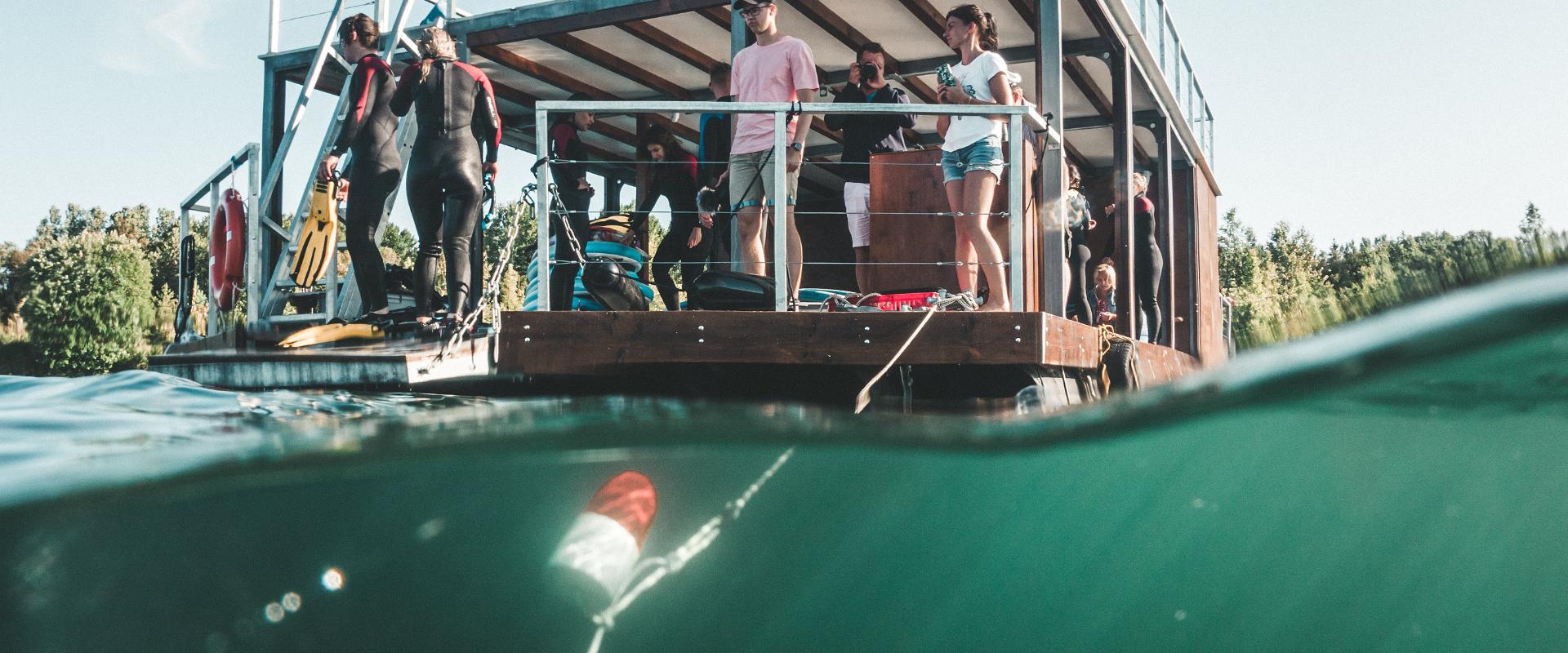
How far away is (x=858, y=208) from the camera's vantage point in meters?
6.67

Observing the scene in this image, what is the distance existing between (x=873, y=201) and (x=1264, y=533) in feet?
Result: 10.0

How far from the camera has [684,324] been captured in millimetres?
4211

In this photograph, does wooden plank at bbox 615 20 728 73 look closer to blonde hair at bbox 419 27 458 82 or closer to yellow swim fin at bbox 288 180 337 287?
blonde hair at bbox 419 27 458 82

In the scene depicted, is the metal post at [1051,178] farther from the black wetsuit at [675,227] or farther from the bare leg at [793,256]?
the black wetsuit at [675,227]

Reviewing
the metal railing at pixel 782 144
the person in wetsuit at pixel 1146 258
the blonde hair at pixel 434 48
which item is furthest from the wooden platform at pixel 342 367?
the person in wetsuit at pixel 1146 258

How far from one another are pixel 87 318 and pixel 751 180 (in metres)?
19.5

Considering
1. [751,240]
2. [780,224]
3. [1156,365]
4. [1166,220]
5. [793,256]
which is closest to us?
[780,224]

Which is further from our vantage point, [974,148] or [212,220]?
[212,220]

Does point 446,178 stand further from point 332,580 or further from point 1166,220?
point 1166,220

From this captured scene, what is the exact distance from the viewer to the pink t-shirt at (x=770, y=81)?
5156mm

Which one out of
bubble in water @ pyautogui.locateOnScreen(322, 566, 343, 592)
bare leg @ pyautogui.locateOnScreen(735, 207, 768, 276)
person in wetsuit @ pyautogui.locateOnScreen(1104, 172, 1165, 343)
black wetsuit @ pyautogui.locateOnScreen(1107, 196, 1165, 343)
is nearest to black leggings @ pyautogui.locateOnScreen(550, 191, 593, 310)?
bare leg @ pyautogui.locateOnScreen(735, 207, 768, 276)

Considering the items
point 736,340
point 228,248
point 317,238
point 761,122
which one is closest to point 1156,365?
point 761,122

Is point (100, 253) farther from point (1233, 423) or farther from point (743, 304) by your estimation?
point (1233, 423)

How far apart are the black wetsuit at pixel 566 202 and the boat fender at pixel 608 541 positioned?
1716 mm
